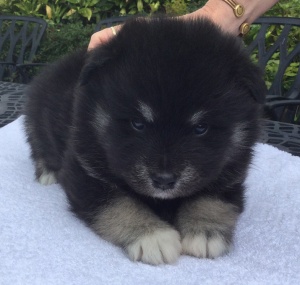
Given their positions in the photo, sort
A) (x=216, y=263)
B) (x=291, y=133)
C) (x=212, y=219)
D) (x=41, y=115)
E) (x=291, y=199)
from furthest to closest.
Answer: (x=291, y=133) < (x=41, y=115) < (x=291, y=199) < (x=212, y=219) < (x=216, y=263)

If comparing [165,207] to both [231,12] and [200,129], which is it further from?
[231,12]

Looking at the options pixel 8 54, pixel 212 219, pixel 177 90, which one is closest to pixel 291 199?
pixel 212 219

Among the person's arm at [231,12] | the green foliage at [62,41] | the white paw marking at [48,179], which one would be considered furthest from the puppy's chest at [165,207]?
the green foliage at [62,41]

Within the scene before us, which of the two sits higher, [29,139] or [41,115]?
[41,115]

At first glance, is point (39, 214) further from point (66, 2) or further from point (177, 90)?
point (66, 2)

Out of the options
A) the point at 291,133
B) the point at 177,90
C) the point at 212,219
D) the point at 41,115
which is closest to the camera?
the point at 177,90

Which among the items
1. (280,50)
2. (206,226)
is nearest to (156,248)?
(206,226)

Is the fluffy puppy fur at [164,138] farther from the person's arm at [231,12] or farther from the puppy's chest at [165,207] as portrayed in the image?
the person's arm at [231,12]
